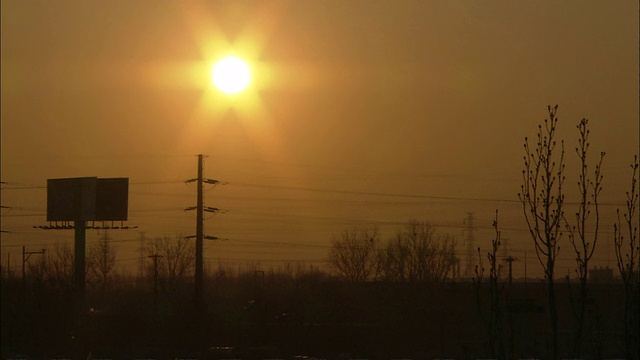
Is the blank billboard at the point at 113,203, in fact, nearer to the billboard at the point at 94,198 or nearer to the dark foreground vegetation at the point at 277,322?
the billboard at the point at 94,198

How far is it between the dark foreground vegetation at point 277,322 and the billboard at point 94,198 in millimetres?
6060

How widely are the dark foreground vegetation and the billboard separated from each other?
606cm

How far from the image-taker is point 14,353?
1402cm

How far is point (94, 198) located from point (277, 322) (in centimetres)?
1968

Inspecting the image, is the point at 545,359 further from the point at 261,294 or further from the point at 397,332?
the point at 261,294

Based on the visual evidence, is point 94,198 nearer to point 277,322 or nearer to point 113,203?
point 113,203

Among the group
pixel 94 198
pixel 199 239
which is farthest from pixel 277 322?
pixel 94 198

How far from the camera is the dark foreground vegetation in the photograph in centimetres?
1886

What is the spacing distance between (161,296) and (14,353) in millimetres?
41238

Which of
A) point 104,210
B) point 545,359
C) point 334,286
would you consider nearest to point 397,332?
point 334,286

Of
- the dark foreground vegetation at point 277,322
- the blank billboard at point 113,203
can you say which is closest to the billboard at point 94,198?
the blank billboard at point 113,203

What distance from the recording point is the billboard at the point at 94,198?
5475 centimetres

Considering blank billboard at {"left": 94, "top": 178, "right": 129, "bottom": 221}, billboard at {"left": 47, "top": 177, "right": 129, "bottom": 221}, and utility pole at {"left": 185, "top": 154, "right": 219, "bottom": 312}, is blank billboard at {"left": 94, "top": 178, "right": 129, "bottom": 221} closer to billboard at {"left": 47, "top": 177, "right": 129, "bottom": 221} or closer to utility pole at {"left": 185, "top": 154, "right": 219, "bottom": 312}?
billboard at {"left": 47, "top": 177, "right": 129, "bottom": 221}

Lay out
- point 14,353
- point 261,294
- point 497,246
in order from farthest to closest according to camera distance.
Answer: point 261,294 → point 14,353 → point 497,246
